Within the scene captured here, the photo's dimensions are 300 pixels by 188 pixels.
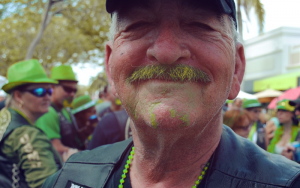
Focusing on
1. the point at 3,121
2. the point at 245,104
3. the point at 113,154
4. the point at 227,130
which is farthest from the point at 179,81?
the point at 245,104

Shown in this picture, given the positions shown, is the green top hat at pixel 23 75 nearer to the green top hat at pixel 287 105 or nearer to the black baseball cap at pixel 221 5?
the black baseball cap at pixel 221 5

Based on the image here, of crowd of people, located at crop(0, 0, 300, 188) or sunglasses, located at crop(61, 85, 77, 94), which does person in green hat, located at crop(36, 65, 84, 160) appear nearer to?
sunglasses, located at crop(61, 85, 77, 94)

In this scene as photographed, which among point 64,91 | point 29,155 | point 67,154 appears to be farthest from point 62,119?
point 29,155

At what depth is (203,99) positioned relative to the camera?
1117 millimetres

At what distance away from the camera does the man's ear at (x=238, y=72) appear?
52.7 inches

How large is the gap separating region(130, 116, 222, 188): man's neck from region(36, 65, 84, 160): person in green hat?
112 inches

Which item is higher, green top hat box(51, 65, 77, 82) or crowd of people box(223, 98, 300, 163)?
green top hat box(51, 65, 77, 82)

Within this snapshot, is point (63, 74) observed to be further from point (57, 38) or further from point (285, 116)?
point (57, 38)

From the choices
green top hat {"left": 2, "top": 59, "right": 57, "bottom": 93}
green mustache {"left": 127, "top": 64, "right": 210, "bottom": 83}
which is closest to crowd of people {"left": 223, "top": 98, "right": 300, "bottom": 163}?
green top hat {"left": 2, "top": 59, "right": 57, "bottom": 93}

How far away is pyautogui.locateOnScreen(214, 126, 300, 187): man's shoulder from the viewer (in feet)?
3.78

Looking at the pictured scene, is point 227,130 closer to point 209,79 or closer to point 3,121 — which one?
point 209,79

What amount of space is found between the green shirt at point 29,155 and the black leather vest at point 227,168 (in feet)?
3.78

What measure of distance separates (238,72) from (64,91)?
446 cm

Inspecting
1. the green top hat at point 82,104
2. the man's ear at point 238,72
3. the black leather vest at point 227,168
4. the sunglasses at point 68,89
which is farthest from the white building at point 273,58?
the black leather vest at point 227,168
